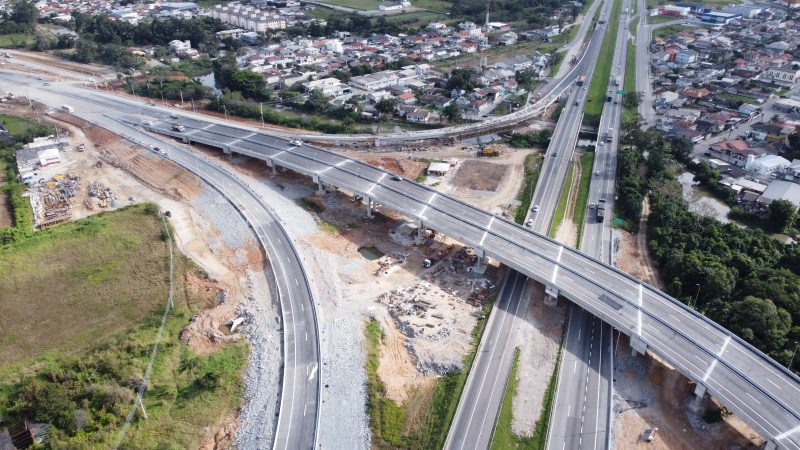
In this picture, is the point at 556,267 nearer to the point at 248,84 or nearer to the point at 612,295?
the point at 612,295

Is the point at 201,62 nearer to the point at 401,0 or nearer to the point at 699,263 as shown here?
the point at 401,0

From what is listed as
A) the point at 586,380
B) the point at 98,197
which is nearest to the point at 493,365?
the point at 586,380

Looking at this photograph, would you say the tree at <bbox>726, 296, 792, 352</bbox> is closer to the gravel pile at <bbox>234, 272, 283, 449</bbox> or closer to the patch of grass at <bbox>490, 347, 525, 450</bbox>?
the patch of grass at <bbox>490, 347, 525, 450</bbox>

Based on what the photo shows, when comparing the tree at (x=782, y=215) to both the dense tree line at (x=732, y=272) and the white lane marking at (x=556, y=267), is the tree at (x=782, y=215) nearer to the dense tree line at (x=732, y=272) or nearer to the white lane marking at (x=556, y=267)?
the dense tree line at (x=732, y=272)

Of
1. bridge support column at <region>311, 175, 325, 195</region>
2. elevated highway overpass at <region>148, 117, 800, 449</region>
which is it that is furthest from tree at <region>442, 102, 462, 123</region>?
bridge support column at <region>311, 175, 325, 195</region>

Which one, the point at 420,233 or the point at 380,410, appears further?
the point at 420,233

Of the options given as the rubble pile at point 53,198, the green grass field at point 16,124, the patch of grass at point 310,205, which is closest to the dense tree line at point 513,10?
the patch of grass at point 310,205
